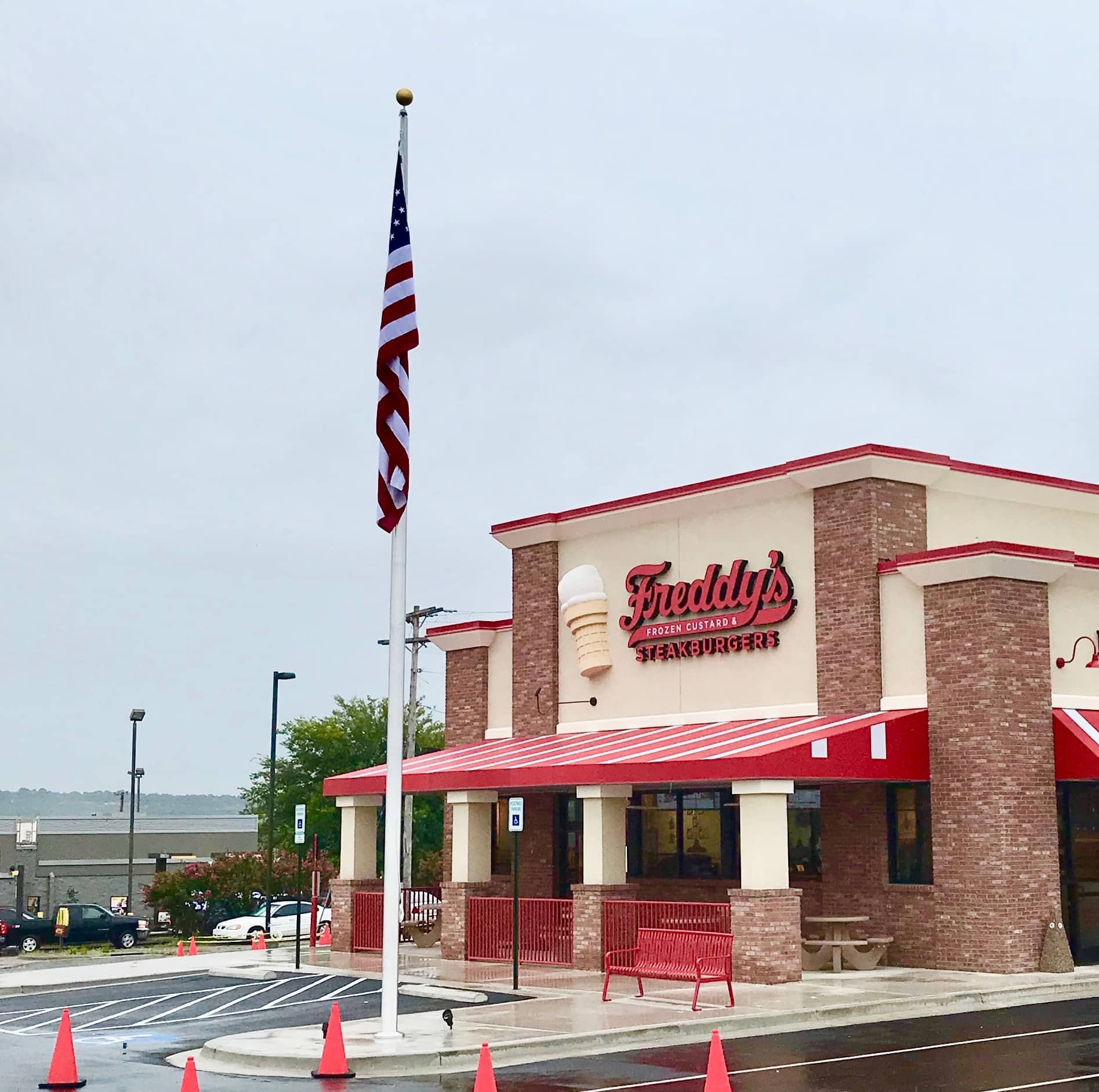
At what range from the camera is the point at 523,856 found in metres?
35.0

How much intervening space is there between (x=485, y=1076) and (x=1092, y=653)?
16.8 metres

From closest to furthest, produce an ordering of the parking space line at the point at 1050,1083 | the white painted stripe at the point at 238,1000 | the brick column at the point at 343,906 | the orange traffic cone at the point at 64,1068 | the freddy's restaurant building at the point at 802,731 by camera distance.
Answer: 1. the parking space line at the point at 1050,1083
2. the orange traffic cone at the point at 64,1068
3. the white painted stripe at the point at 238,1000
4. the freddy's restaurant building at the point at 802,731
5. the brick column at the point at 343,906

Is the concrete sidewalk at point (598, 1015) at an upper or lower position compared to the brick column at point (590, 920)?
lower

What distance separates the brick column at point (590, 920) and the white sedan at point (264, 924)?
18.9 metres

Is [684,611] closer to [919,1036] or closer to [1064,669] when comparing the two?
[1064,669]

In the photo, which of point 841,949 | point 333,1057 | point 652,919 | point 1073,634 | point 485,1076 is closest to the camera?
point 485,1076

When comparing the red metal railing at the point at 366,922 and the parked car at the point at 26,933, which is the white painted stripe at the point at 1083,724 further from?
the parked car at the point at 26,933

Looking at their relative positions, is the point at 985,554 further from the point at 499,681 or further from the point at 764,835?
the point at 499,681

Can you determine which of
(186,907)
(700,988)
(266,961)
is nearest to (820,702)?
(700,988)

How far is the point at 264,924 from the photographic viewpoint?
155 ft

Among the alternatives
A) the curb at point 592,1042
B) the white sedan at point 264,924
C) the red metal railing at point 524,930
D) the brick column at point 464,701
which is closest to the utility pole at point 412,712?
the white sedan at point 264,924

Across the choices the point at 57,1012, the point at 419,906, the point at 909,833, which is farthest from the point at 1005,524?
the point at 57,1012

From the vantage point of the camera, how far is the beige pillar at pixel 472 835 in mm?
30328

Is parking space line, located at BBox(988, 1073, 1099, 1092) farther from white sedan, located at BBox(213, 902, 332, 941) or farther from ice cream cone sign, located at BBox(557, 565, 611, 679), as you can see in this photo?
white sedan, located at BBox(213, 902, 332, 941)
